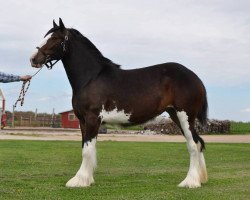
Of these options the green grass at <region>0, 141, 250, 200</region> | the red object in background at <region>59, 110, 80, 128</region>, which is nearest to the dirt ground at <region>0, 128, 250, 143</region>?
the green grass at <region>0, 141, 250, 200</region>

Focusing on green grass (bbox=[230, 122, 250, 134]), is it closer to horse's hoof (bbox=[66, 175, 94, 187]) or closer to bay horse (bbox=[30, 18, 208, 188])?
bay horse (bbox=[30, 18, 208, 188])

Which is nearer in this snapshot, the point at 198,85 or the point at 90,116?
the point at 90,116

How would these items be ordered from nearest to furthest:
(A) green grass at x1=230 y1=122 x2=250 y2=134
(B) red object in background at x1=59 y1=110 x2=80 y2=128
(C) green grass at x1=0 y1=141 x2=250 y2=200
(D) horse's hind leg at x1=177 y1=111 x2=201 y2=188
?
(C) green grass at x1=0 y1=141 x2=250 y2=200
(D) horse's hind leg at x1=177 y1=111 x2=201 y2=188
(A) green grass at x1=230 y1=122 x2=250 y2=134
(B) red object in background at x1=59 y1=110 x2=80 y2=128

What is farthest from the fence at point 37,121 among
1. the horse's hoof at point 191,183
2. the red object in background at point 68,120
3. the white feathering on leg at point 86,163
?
the horse's hoof at point 191,183

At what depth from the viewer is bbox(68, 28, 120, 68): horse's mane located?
31.8 ft

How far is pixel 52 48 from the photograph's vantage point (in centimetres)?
935

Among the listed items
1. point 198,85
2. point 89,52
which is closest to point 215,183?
point 198,85

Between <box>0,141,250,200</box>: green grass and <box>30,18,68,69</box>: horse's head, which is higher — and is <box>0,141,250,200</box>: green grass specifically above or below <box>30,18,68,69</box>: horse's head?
below

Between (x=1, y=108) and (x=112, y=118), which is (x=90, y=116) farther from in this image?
(x=1, y=108)

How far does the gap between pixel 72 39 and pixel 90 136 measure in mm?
1995

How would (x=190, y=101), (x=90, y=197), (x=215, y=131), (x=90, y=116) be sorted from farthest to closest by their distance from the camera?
(x=215, y=131) < (x=190, y=101) < (x=90, y=116) < (x=90, y=197)

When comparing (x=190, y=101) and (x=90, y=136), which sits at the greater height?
(x=190, y=101)

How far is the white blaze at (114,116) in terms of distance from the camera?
9164 millimetres

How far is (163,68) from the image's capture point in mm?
9672
